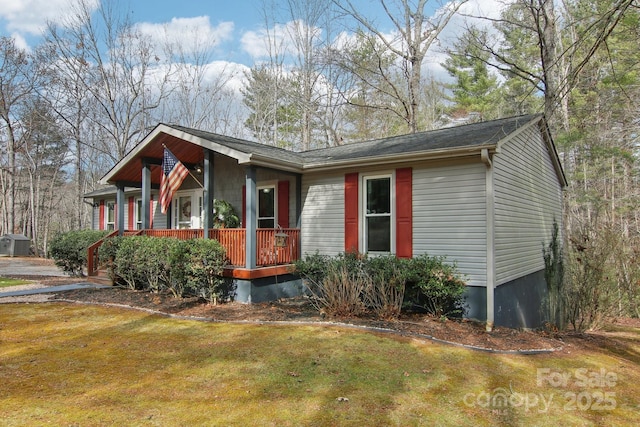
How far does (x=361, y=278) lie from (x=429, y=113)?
1918cm

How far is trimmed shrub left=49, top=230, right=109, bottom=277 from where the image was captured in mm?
11062

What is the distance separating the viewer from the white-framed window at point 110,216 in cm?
1596

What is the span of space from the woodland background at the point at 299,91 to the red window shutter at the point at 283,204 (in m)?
A: 8.34

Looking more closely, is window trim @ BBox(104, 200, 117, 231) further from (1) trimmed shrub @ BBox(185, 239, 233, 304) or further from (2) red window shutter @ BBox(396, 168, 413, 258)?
(2) red window shutter @ BBox(396, 168, 413, 258)

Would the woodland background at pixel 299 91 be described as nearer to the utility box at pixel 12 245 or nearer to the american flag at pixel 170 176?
the utility box at pixel 12 245

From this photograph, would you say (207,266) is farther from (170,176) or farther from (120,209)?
(120,209)

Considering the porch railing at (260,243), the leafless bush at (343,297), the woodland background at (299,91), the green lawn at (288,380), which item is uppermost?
the woodland background at (299,91)

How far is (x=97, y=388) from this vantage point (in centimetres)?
370

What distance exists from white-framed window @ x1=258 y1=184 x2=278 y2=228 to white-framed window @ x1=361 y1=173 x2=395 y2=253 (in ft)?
8.90

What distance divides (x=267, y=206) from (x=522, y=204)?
6354 mm

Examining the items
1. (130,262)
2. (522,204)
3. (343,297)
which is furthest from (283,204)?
(522,204)

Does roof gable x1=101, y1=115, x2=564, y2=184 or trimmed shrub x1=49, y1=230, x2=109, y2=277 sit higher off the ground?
roof gable x1=101, y1=115, x2=564, y2=184

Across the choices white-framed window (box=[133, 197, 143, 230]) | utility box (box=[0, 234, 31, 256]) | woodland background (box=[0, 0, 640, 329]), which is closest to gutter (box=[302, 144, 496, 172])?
woodland background (box=[0, 0, 640, 329])

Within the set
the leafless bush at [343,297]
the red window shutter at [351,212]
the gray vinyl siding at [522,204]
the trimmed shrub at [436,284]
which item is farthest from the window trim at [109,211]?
the gray vinyl siding at [522,204]
